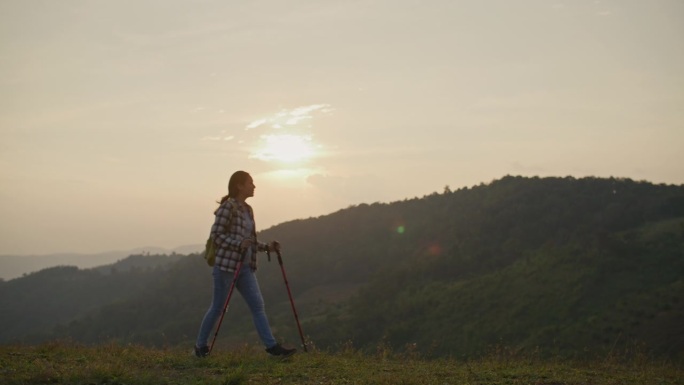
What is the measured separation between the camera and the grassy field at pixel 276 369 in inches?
269

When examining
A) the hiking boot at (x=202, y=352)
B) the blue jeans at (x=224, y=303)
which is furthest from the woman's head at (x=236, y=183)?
the hiking boot at (x=202, y=352)

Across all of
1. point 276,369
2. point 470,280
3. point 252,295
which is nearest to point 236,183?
point 252,295

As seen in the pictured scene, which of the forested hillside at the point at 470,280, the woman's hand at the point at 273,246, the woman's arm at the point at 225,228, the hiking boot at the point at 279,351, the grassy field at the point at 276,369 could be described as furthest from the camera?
the forested hillside at the point at 470,280

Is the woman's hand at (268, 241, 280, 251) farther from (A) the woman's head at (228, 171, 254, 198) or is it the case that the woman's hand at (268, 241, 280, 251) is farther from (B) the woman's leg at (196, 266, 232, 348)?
(A) the woman's head at (228, 171, 254, 198)

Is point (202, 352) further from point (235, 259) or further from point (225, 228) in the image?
point (225, 228)

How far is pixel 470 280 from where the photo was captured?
61.0 m

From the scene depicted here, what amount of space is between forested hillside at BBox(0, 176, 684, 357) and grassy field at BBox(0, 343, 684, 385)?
1649 centimetres

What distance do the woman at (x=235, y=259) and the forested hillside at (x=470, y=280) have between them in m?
17.3

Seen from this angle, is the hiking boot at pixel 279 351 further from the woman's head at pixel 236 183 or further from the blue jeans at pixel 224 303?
the woman's head at pixel 236 183

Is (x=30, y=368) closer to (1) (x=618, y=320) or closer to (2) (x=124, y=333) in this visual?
(1) (x=618, y=320)

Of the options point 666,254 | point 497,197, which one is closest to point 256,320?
point 666,254

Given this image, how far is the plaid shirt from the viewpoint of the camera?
8719mm

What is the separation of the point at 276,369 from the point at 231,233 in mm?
2068

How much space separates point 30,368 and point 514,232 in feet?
214
